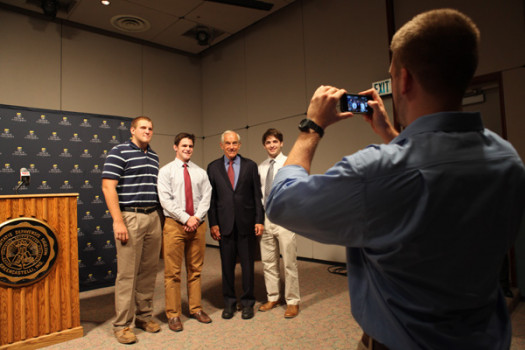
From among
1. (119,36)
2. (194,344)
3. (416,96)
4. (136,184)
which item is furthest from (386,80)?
(119,36)

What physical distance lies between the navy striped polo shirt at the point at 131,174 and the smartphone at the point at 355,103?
220 cm

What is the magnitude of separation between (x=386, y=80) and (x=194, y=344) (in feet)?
11.6

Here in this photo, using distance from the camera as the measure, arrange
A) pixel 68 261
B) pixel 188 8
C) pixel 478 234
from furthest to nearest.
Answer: pixel 188 8 < pixel 68 261 < pixel 478 234

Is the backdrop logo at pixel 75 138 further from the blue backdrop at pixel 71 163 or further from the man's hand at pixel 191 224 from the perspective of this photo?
the man's hand at pixel 191 224

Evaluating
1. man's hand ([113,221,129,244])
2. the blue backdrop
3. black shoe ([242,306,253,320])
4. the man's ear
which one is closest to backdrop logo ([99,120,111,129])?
the blue backdrop

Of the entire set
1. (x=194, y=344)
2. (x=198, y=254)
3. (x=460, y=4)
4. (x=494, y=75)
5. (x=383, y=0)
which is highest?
(x=383, y=0)

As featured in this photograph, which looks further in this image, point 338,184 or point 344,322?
point 344,322

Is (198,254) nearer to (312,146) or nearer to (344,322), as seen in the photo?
(344,322)

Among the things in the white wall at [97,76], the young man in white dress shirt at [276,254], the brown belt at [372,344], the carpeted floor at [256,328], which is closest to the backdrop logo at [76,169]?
the white wall at [97,76]

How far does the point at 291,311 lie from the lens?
9.37ft

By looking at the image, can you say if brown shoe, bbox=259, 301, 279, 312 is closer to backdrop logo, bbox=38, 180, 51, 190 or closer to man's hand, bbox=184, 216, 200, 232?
man's hand, bbox=184, 216, 200, 232

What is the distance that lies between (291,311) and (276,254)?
539 mm

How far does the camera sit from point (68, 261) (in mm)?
2613

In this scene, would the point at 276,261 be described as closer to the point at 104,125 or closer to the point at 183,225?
the point at 183,225
